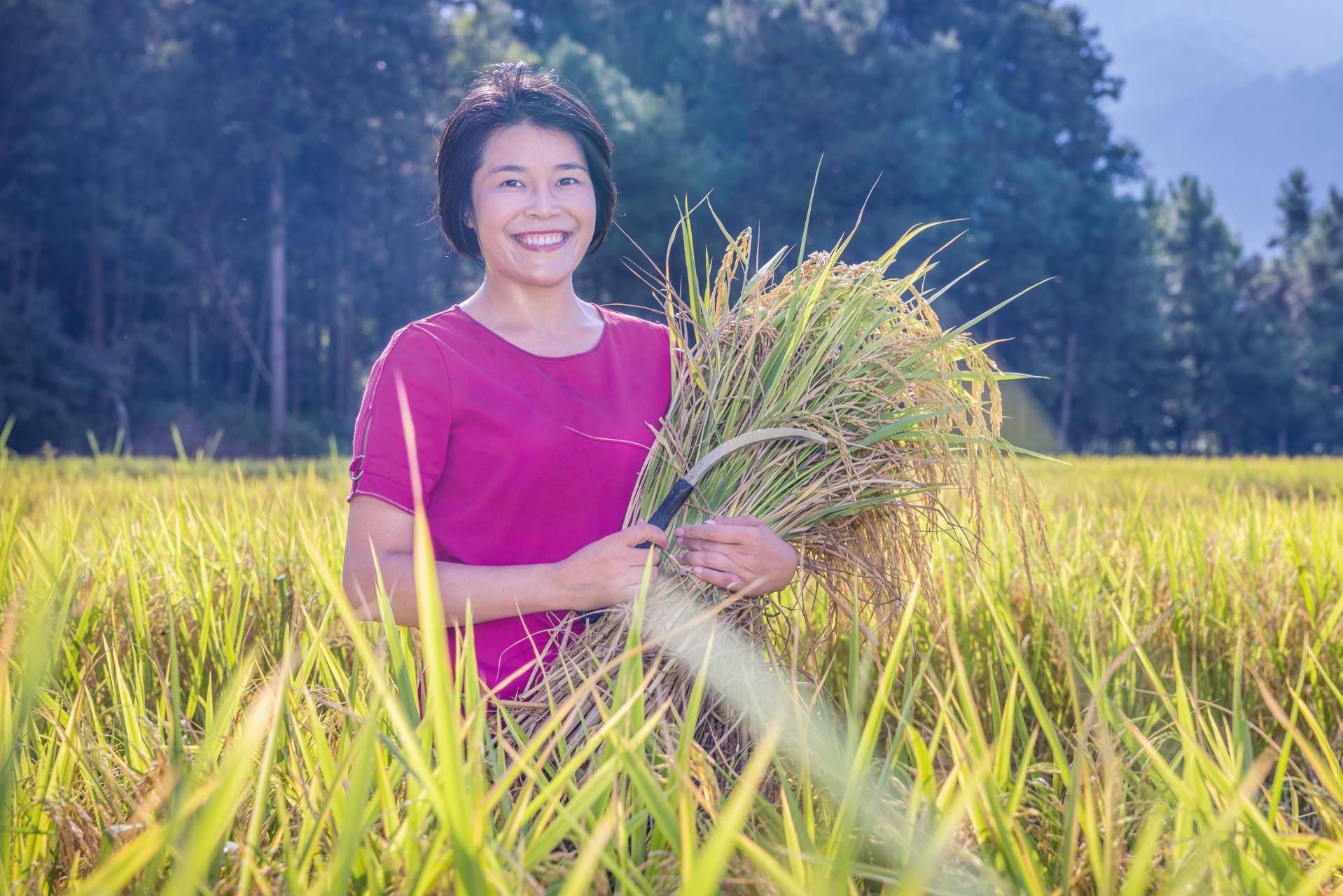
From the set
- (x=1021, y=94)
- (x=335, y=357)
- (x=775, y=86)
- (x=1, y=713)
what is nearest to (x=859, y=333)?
(x=1, y=713)

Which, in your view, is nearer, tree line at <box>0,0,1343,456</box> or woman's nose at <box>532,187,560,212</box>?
woman's nose at <box>532,187,560,212</box>

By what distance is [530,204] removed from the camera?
1863 millimetres

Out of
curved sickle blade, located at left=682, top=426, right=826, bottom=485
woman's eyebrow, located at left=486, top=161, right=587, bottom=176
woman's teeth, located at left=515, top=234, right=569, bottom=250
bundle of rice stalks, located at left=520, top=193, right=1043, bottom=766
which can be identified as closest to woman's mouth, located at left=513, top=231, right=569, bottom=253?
woman's teeth, located at left=515, top=234, right=569, bottom=250

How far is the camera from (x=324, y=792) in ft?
3.72

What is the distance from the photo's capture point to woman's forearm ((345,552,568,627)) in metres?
1.50

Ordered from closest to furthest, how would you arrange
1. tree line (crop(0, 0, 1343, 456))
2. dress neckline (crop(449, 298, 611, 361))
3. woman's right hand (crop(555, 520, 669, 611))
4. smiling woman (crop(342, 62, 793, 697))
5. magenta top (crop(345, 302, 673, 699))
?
1. woman's right hand (crop(555, 520, 669, 611))
2. smiling woman (crop(342, 62, 793, 697))
3. magenta top (crop(345, 302, 673, 699))
4. dress neckline (crop(449, 298, 611, 361))
5. tree line (crop(0, 0, 1343, 456))

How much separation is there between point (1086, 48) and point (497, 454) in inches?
1587

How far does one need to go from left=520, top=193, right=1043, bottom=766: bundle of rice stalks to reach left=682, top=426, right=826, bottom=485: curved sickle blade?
0.08ft

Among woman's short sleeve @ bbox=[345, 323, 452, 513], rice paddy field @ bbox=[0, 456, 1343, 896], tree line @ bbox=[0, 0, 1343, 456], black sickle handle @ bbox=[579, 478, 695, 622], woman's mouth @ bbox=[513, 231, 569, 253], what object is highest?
tree line @ bbox=[0, 0, 1343, 456]

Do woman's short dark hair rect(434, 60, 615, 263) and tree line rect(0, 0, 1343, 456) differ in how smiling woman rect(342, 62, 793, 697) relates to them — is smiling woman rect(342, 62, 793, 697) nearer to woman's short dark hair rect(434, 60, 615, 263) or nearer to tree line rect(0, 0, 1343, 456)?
woman's short dark hair rect(434, 60, 615, 263)

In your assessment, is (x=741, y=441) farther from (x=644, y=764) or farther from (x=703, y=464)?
(x=644, y=764)

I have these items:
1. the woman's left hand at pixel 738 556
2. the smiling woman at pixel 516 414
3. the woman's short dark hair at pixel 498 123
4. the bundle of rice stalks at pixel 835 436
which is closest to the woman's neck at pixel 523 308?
the smiling woman at pixel 516 414

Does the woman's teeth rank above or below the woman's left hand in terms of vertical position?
above

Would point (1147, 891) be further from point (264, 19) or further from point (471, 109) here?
point (264, 19)
